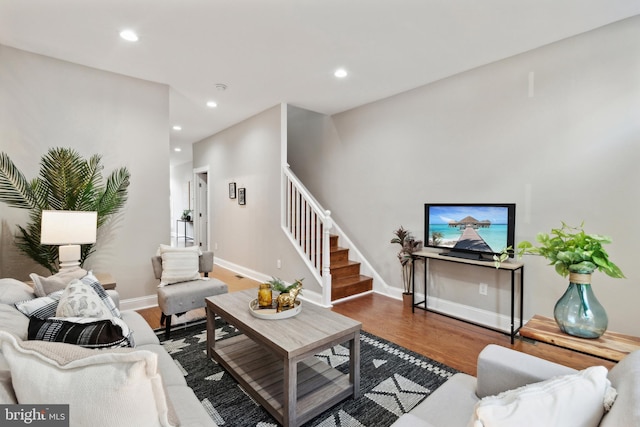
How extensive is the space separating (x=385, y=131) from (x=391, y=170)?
561mm

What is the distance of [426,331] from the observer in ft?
10.2

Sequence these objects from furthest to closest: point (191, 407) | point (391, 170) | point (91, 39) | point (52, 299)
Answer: point (391, 170)
point (91, 39)
point (52, 299)
point (191, 407)

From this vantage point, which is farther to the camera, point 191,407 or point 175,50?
point 175,50

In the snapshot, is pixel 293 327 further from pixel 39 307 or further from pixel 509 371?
pixel 39 307

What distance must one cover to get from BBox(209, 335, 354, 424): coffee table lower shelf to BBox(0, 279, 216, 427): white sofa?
59 centimetres

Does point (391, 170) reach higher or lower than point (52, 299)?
higher

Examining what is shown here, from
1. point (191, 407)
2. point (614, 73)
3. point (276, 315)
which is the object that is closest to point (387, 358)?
point (276, 315)

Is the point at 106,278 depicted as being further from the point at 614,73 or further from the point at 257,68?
the point at 614,73

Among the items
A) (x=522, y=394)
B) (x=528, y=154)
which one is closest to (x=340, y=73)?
(x=528, y=154)

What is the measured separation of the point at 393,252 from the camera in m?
4.21

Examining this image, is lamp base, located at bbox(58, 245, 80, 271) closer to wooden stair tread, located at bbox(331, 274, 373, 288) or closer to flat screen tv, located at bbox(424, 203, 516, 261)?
wooden stair tread, located at bbox(331, 274, 373, 288)

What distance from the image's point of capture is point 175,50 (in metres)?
2.99

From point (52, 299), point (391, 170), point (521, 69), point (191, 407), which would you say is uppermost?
point (521, 69)

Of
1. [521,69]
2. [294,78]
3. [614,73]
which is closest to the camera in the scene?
[614,73]
